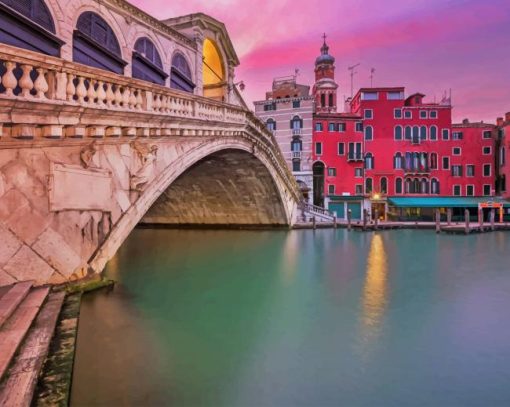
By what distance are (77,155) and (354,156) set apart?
22.1 metres

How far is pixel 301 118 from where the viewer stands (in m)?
25.2

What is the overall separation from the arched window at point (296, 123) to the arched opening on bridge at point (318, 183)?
117 inches

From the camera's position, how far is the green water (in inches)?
124

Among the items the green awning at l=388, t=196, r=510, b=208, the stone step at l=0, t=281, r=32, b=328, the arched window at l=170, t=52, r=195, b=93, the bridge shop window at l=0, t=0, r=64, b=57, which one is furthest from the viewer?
the green awning at l=388, t=196, r=510, b=208

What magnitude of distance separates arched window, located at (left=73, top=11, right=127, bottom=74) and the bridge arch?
275 cm

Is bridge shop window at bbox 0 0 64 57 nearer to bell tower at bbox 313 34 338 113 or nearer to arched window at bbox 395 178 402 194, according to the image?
arched window at bbox 395 178 402 194

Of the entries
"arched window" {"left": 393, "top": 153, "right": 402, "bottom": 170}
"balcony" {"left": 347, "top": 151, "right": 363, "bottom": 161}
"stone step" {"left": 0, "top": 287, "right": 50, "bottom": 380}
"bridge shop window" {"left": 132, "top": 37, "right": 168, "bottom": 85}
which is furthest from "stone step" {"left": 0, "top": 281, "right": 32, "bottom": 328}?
"arched window" {"left": 393, "top": 153, "right": 402, "bottom": 170}

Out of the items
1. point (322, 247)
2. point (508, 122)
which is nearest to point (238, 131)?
point (322, 247)

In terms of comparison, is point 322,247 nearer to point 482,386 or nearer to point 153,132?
point 153,132

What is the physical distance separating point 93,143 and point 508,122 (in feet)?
87.0

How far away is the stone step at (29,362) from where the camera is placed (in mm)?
2420

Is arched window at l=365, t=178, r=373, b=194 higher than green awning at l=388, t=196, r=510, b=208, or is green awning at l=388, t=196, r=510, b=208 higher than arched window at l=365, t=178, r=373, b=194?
arched window at l=365, t=178, r=373, b=194

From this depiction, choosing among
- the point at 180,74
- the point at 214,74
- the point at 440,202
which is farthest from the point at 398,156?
the point at 180,74

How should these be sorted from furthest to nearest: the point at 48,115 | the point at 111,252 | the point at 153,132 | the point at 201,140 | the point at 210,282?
the point at 201,140 → the point at 210,282 → the point at 153,132 → the point at 111,252 → the point at 48,115
